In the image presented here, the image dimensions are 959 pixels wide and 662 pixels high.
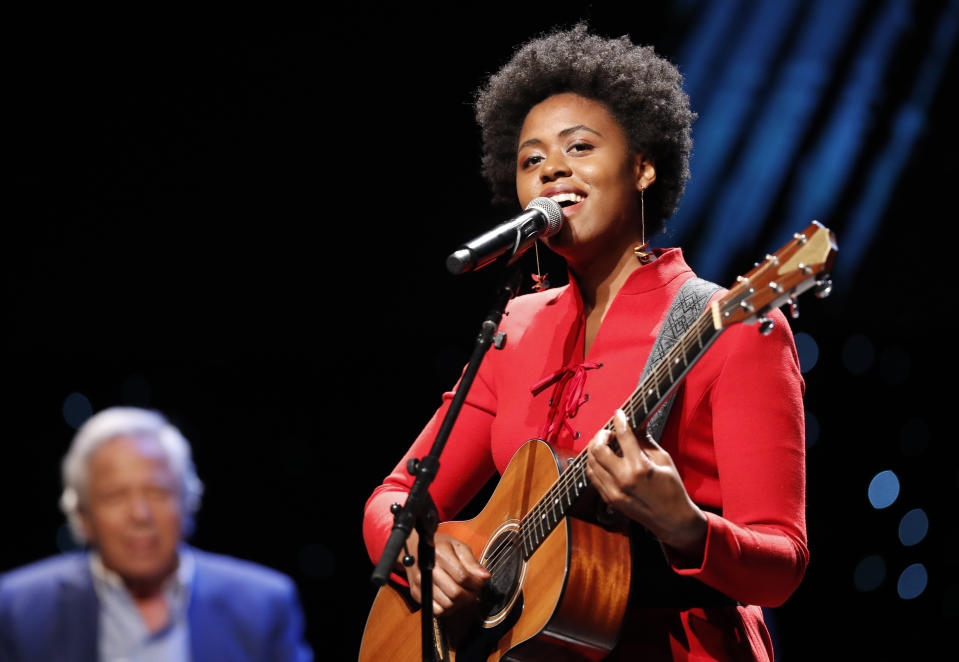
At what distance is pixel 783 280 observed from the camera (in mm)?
1679

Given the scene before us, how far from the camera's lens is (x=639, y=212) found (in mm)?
2514

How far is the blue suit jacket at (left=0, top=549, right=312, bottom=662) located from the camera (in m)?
1.16

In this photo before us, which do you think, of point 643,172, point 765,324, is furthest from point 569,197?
point 765,324

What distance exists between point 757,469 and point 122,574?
1306 millimetres

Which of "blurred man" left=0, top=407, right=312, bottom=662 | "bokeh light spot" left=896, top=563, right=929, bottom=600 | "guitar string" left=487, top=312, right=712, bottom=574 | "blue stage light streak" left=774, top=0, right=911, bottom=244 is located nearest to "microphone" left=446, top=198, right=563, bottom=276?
"guitar string" left=487, top=312, right=712, bottom=574

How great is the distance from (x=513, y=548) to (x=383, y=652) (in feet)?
1.93

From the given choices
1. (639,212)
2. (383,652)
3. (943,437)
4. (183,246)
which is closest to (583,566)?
(383,652)

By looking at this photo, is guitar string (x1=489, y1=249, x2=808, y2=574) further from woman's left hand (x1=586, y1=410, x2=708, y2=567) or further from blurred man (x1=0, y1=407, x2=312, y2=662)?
blurred man (x1=0, y1=407, x2=312, y2=662)

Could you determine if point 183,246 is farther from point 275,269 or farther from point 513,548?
point 513,548

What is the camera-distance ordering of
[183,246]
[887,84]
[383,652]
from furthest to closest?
1. [183,246]
2. [887,84]
3. [383,652]

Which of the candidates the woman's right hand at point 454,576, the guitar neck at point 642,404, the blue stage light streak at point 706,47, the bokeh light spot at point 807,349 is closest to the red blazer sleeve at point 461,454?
the woman's right hand at point 454,576

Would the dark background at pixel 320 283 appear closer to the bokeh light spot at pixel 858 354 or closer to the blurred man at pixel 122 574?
the bokeh light spot at pixel 858 354

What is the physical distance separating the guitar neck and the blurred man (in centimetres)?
→ 96

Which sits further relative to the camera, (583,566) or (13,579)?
(583,566)
